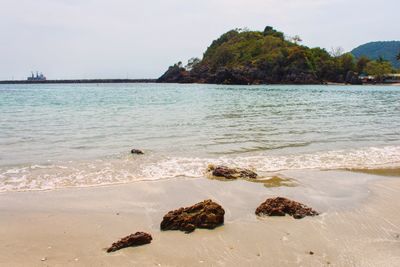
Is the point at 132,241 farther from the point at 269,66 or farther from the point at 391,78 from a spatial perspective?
the point at 391,78

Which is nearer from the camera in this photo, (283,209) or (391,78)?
(283,209)

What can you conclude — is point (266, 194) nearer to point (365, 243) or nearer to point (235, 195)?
point (235, 195)

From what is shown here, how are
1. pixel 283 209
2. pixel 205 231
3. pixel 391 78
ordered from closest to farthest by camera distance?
pixel 205 231, pixel 283 209, pixel 391 78

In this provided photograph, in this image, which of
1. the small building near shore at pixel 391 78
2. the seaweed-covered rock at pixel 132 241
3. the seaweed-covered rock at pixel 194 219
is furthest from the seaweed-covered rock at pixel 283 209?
the small building near shore at pixel 391 78

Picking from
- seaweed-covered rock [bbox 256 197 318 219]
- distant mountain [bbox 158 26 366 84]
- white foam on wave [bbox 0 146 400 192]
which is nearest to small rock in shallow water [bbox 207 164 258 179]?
white foam on wave [bbox 0 146 400 192]

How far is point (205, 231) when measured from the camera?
6133 millimetres

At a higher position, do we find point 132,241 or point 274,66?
point 274,66

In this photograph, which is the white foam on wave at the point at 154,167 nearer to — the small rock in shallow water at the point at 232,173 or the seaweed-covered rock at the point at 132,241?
the small rock in shallow water at the point at 232,173

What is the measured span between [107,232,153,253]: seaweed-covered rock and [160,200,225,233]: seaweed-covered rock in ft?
1.95

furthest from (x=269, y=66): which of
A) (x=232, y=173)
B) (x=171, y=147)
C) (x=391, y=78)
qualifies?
(x=232, y=173)

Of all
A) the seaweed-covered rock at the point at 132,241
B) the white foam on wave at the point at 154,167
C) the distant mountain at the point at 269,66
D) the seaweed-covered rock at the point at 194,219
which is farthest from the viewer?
the distant mountain at the point at 269,66

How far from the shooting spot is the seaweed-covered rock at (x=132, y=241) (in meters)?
5.47

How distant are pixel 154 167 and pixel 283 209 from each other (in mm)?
4829

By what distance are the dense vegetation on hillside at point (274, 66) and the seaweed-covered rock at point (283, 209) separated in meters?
118
